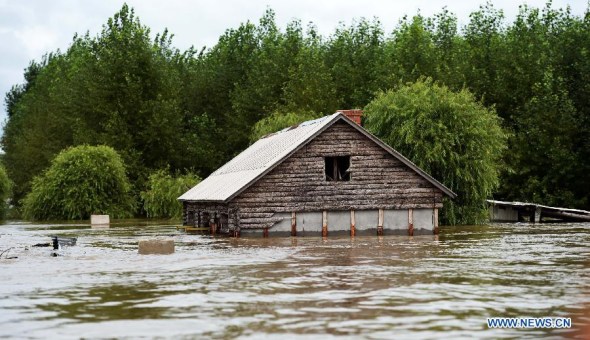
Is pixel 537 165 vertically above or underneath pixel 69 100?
underneath

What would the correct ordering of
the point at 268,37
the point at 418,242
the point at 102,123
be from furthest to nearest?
the point at 268,37
the point at 102,123
the point at 418,242

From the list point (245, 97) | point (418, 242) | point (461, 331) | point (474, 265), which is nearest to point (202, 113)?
point (245, 97)

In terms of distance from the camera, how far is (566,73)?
84.4m

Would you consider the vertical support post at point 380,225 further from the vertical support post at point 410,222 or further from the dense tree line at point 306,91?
the dense tree line at point 306,91

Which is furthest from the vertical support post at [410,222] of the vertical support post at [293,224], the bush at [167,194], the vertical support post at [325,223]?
the bush at [167,194]

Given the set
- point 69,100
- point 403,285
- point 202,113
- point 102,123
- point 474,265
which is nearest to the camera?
point 403,285

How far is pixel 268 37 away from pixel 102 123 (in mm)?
32501

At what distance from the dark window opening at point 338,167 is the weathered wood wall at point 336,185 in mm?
930

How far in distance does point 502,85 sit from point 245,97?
23.8 meters

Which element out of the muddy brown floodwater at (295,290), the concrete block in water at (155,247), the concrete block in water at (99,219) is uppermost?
the concrete block in water at (99,219)

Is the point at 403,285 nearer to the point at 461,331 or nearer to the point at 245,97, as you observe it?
the point at 461,331

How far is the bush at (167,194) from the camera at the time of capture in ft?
256

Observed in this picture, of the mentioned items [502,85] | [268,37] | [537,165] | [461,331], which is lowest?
[461,331]

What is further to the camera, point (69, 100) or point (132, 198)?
point (69, 100)
